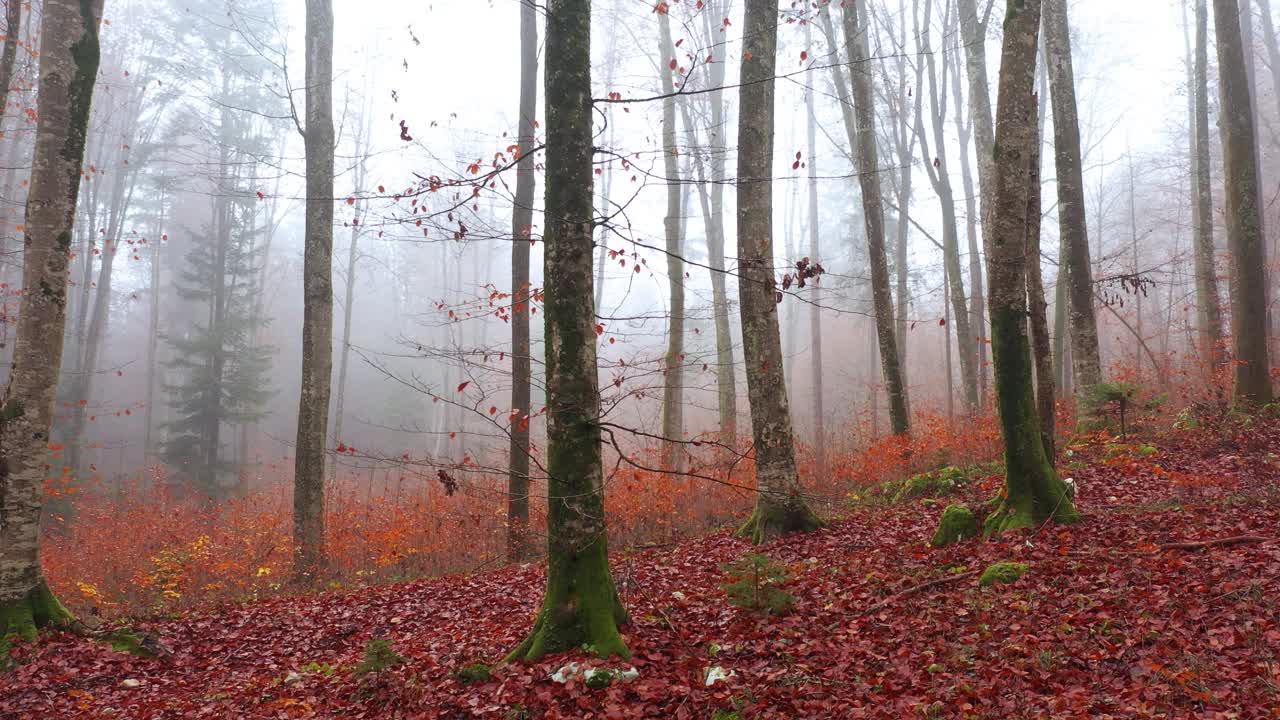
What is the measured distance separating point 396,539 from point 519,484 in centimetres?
260

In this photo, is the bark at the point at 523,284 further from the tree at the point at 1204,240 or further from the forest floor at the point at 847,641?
the tree at the point at 1204,240

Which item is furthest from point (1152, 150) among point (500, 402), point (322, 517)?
point (322, 517)

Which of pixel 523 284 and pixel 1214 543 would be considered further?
pixel 523 284

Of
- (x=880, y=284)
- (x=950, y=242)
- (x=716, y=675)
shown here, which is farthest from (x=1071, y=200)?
(x=716, y=675)

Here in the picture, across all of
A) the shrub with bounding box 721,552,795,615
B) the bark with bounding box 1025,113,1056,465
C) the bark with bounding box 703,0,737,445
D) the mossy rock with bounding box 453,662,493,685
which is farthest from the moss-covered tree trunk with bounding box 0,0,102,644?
the bark with bounding box 703,0,737,445

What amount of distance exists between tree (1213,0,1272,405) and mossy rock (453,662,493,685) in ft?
36.9

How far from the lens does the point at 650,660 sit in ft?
15.0

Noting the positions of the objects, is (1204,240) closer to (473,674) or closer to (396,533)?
(396,533)

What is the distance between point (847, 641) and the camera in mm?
4773

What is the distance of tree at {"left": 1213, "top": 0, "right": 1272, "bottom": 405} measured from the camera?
1002cm

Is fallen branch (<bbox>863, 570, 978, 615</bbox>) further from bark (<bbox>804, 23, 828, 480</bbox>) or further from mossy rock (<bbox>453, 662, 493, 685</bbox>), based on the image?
bark (<bbox>804, 23, 828, 480</bbox>)

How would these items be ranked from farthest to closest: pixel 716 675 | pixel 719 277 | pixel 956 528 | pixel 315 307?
pixel 719 277
pixel 315 307
pixel 956 528
pixel 716 675

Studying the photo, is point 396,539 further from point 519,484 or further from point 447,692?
point 447,692

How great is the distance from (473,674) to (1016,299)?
550 cm
